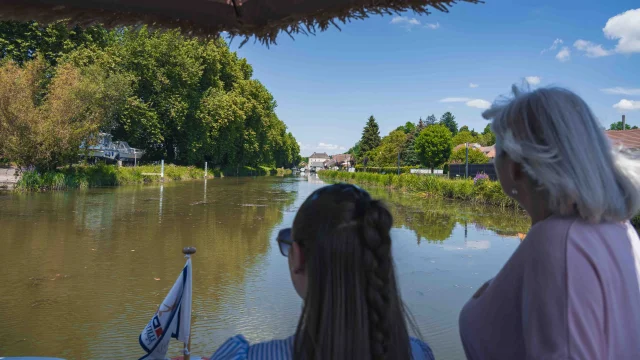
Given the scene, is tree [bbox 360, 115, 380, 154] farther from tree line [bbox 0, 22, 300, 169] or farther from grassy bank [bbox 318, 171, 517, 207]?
grassy bank [bbox 318, 171, 517, 207]

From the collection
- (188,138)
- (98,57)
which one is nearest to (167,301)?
(98,57)

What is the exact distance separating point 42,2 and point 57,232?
28.2 ft

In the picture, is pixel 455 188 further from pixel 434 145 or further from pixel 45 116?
pixel 434 145

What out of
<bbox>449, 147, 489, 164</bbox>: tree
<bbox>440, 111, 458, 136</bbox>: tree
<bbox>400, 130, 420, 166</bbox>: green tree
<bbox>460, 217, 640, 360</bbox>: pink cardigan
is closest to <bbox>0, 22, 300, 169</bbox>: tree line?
<bbox>460, 217, 640, 360</bbox>: pink cardigan

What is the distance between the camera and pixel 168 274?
624cm

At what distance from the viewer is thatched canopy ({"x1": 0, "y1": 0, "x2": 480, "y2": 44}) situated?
1702mm

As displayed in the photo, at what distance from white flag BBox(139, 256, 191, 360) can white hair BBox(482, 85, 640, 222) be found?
232 cm

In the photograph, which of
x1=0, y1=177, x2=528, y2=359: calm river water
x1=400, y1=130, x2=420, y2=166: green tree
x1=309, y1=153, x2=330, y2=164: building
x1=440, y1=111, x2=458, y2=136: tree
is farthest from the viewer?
x1=309, y1=153, x2=330, y2=164: building

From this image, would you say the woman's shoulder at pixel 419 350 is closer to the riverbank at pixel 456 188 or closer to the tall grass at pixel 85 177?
the riverbank at pixel 456 188

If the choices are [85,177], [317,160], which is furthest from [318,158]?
[85,177]

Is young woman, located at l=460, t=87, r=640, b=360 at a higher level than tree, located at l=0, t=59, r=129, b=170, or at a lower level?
lower

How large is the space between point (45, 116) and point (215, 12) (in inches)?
751

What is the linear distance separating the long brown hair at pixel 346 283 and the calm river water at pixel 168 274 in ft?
0.65

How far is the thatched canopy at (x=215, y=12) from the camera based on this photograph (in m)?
1.70
